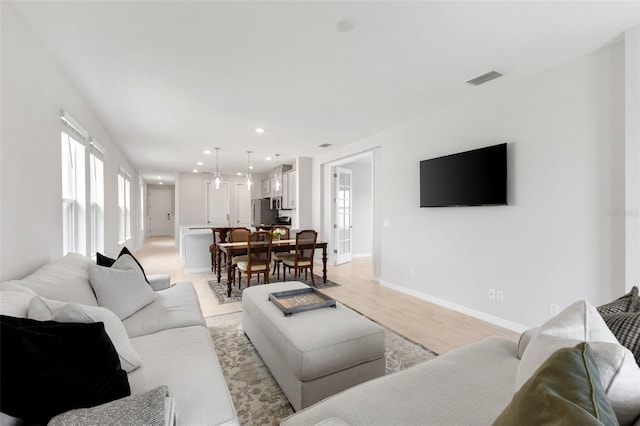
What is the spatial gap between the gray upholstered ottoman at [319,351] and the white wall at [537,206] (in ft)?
6.57

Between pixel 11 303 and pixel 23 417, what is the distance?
624mm

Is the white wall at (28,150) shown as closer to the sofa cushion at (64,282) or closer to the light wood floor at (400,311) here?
the sofa cushion at (64,282)

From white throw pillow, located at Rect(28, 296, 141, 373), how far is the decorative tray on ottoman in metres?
0.98

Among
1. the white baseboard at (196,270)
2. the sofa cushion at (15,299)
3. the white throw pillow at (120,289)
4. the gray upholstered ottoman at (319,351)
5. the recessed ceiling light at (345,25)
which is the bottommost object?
the white baseboard at (196,270)

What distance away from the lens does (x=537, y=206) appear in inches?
110

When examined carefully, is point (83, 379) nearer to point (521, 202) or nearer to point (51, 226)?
point (51, 226)

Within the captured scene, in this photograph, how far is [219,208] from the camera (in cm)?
988

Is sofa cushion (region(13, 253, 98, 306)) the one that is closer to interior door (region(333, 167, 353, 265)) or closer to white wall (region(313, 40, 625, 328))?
white wall (region(313, 40, 625, 328))

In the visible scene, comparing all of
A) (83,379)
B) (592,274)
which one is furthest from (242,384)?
(592,274)

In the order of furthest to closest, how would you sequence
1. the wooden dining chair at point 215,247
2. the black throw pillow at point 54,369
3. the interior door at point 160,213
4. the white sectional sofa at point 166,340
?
the interior door at point 160,213 → the wooden dining chair at point 215,247 → the white sectional sofa at point 166,340 → the black throw pillow at point 54,369

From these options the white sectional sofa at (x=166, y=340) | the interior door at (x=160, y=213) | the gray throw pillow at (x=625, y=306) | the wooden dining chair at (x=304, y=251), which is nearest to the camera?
the white sectional sofa at (x=166, y=340)

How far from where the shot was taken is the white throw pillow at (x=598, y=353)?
0.68 m

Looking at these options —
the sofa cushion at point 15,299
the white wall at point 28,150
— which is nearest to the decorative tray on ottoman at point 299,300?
the sofa cushion at point 15,299

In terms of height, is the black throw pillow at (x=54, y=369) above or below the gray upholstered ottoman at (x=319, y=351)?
above
